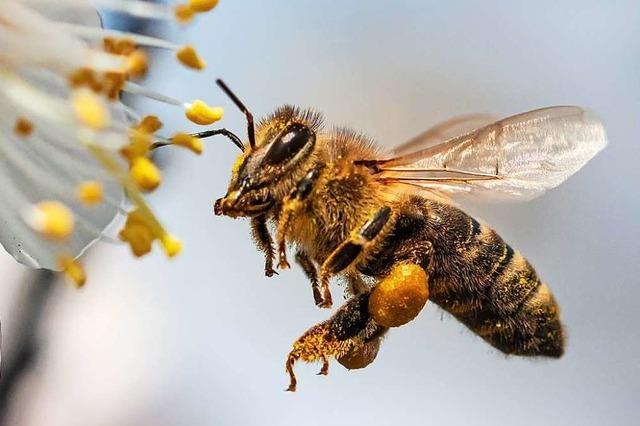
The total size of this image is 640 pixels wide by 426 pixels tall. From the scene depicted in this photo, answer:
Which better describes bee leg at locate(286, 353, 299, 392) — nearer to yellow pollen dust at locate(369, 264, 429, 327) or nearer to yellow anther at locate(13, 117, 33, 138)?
yellow pollen dust at locate(369, 264, 429, 327)

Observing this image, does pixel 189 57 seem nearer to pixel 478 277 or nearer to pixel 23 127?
pixel 23 127

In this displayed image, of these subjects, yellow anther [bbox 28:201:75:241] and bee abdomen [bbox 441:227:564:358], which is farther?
bee abdomen [bbox 441:227:564:358]

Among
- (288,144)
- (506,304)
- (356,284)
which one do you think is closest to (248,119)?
(288,144)

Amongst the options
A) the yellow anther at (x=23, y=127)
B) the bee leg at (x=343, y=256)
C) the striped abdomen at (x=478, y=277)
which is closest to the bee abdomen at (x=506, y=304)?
the striped abdomen at (x=478, y=277)

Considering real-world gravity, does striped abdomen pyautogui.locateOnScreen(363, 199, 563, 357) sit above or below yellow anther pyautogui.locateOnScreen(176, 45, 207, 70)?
below

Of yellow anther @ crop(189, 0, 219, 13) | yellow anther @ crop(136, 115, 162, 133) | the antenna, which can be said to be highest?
yellow anther @ crop(189, 0, 219, 13)

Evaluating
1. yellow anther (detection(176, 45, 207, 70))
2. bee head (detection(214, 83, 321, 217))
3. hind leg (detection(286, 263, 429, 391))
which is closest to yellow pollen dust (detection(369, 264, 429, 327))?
hind leg (detection(286, 263, 429, 391))
